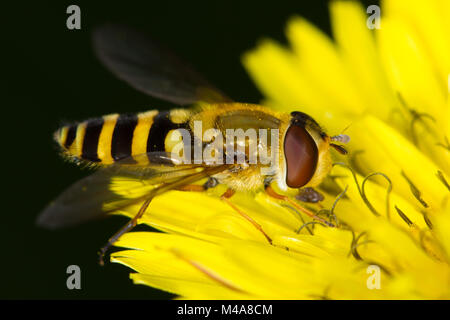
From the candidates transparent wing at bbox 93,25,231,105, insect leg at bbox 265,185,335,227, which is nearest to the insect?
insect leg at bbox 265,185,335,227

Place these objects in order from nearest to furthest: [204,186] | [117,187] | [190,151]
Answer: [117,187]
[190,151]
[204,186]

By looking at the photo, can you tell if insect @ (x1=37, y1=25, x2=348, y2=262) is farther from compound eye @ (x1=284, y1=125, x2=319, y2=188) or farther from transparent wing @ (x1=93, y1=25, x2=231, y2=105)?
transparent wing @ (x1=93, y1=25, x2=231, y2=105)

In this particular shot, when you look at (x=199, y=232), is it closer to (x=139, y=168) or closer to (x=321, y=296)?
(x=139, y=168)

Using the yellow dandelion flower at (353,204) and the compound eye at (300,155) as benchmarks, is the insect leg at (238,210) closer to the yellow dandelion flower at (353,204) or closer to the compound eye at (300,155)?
the yellow dandelion flower at (353,204)

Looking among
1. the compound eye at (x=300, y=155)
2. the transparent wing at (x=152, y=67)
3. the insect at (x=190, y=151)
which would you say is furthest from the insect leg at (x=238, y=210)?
the transparent wing at (x=152, y=67)

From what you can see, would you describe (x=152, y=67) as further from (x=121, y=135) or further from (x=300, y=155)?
(x=300, y=155)

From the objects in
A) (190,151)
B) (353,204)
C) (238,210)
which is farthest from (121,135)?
(353,204)
